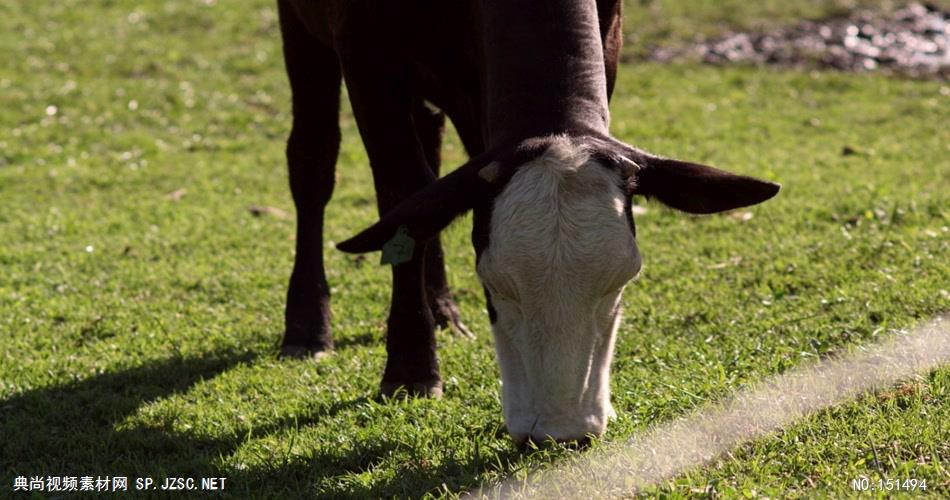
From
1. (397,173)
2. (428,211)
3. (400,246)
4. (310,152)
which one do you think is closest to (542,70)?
(428,211)

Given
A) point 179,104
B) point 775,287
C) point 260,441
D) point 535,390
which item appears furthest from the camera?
point 179,104

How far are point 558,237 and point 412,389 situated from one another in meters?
1.68

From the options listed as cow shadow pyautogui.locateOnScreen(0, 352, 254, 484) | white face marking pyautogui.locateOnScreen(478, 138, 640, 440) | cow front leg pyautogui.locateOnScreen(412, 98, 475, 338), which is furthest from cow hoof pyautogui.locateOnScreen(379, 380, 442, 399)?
white face marking pyautogui.locateOnScreen(478, 138, 640, 440)

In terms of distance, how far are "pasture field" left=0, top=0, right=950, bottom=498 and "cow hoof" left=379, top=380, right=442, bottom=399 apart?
0.26 feet

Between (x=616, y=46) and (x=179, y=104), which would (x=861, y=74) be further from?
(x=616, y=46)

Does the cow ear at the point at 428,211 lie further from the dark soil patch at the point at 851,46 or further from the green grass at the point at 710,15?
the green grass at the point at 710,15

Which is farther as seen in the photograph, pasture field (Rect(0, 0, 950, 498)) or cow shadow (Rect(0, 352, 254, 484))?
cow shadow (Rect(0, 352, 254, 484))

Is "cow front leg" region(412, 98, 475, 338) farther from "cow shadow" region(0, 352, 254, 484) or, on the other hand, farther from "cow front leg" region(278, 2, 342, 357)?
"cow shadow" region(0, 352, 254, 484)

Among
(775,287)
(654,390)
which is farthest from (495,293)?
(775,287)

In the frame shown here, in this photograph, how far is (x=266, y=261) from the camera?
27.2ft

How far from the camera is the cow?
4172mm

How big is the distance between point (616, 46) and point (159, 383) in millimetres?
2829

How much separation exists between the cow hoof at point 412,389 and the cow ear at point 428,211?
4.14 ft

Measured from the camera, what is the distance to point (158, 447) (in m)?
5.12
